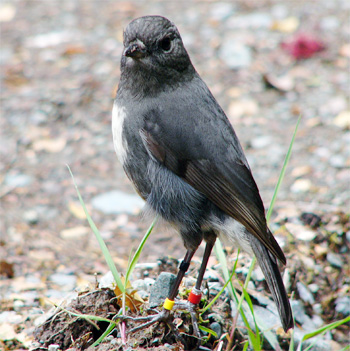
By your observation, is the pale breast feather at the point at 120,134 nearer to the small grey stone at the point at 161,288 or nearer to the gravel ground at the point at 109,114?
A: the small grey stone at the point at 161,288

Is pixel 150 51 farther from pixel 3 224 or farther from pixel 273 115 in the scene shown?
pixel 273 115

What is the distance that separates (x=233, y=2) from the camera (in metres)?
8.24

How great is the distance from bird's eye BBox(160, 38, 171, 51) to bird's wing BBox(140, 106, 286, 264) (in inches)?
15.0

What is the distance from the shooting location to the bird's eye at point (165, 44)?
318 centimetres

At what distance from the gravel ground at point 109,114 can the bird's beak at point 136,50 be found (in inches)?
62.4

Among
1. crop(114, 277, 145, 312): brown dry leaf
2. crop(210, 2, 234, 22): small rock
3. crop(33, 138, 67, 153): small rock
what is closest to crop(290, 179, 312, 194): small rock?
crop(33, 138, 67, 153): small rock

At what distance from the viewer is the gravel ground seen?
4.69 metres

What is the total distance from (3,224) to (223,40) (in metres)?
3.88

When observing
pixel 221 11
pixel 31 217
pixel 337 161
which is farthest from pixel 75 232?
pixel 221 11

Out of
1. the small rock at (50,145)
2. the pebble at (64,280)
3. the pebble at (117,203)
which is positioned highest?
the small rock at (50,145)

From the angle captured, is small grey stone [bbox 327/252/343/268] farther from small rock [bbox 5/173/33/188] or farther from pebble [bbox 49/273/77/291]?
small rock [bbox 5/173/33/188]

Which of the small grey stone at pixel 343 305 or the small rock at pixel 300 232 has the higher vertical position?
the small rock at pixel 300 232

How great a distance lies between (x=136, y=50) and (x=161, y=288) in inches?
50.1

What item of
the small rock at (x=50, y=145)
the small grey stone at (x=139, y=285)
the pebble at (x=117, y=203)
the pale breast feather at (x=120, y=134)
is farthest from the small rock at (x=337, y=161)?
the pale breast feather at (x=120, y=134)
